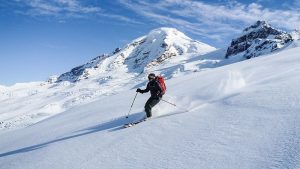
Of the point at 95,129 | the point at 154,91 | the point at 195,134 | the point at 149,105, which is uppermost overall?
the point at 154,91

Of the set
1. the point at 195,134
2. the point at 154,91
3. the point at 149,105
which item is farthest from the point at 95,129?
the point at 195,134

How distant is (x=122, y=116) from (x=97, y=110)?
119 inches

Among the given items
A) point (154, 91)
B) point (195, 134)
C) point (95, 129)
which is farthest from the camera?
point (154, 91)

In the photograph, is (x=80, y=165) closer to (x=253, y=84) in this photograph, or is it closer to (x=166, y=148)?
(x=166, y=148)

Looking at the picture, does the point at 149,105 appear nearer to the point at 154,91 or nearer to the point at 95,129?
the point at 154,91

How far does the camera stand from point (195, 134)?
10.2m

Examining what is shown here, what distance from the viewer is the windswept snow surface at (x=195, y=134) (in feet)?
27.6

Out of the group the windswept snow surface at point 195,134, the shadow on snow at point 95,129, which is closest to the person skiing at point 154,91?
the windswept snow surface at point 195,134

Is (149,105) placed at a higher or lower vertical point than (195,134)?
higher

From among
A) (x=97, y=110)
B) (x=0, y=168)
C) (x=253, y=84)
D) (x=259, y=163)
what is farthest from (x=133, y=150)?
(x=97, y=110)

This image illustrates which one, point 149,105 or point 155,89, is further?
point 155,89

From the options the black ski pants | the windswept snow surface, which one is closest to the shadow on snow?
the windswept snow surface

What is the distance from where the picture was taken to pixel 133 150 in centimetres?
1013

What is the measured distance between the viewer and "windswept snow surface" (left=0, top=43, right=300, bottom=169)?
8422 mm
